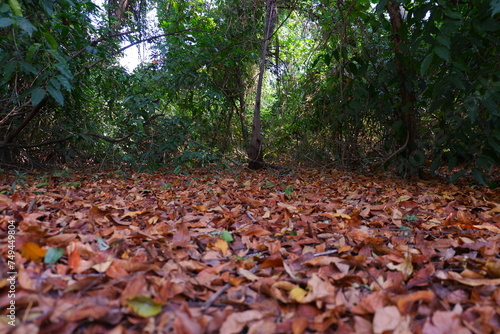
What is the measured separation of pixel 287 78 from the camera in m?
4.79

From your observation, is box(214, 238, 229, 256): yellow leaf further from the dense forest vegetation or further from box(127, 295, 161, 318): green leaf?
the dense forest vegetation

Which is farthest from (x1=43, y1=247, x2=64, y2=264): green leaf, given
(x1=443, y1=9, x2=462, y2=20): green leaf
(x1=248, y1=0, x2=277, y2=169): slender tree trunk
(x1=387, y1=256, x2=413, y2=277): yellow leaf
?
(x1=248, y1=0, x2=277, y2=169): slender tree trunk

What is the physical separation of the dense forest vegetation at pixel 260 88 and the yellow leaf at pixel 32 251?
4.31 ft

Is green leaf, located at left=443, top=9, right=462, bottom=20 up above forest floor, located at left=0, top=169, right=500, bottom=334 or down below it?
above

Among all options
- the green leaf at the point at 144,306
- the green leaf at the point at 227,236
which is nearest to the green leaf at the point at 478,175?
the green leaf at the point at 227,236

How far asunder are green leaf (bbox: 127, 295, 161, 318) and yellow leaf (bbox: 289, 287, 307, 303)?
0.35 m

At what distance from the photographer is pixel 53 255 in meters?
0.97

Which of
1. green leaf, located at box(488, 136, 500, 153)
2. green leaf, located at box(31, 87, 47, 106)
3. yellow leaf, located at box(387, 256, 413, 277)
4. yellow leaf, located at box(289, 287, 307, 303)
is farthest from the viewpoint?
green leaf, located at box(488, 136, 500, 153)

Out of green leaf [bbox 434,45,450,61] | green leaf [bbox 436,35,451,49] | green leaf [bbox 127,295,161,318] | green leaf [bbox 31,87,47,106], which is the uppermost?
green leaf [bbox 436,35,451,49]

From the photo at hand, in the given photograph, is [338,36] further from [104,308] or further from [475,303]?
[104,308]

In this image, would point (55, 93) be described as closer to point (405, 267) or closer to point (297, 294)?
point (297, 294)

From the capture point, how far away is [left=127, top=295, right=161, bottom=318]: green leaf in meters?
0.74

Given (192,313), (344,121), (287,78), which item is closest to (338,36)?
(344,121)

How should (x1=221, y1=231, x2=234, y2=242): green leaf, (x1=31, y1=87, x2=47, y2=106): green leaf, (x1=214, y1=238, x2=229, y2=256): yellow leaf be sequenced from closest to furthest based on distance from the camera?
(x1=214, y1=238, x2=229, y2=256): yellow leaf → (x1=221, y1=231, x2=234, y2=242): green leaf → (x1=31, y1=87, x2=47, y2=106): green leaf
